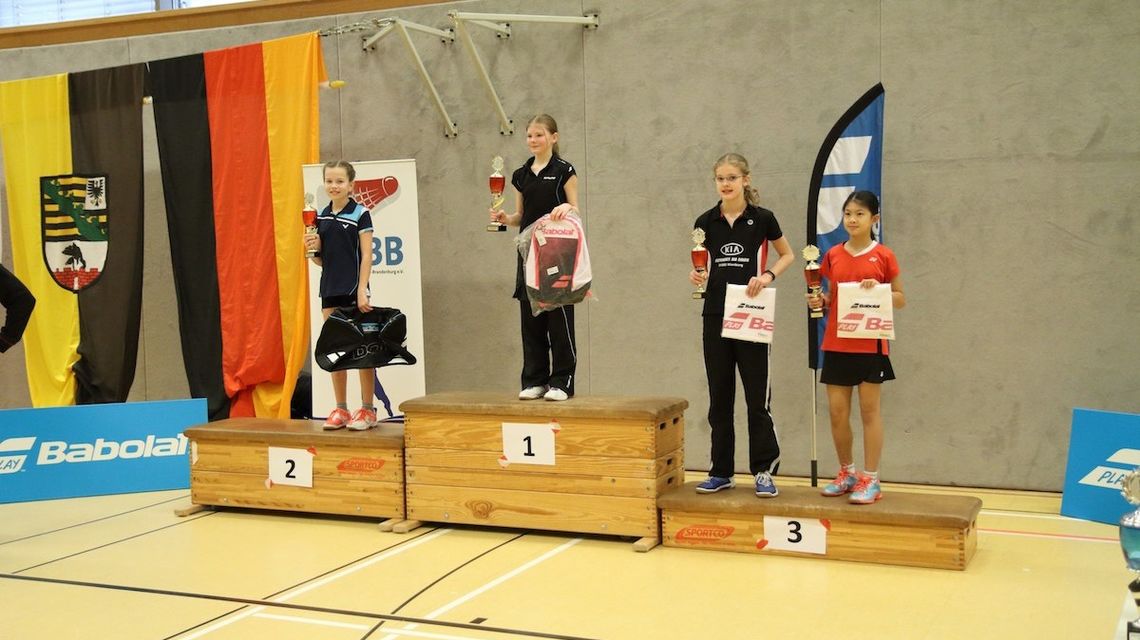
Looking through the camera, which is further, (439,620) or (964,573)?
(964,573)

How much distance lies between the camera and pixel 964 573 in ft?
12.1

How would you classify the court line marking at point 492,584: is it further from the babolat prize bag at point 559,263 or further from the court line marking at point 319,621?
the babolat prize bag at point 559,263

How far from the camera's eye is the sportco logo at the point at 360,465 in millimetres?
4750

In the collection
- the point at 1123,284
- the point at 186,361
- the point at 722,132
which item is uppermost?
the point at 722,132

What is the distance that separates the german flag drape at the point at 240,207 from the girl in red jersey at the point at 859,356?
12.2 feet

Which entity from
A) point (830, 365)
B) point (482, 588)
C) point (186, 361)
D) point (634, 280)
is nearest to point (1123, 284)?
point (830, 365)

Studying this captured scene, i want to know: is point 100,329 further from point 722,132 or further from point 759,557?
point 759,557

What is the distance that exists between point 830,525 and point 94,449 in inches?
172

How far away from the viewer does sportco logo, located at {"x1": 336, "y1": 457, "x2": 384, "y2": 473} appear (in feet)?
15.6

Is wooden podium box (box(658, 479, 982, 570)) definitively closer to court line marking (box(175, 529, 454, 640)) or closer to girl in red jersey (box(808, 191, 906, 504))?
girl in red jersey (box(808, 191, 906, 504))

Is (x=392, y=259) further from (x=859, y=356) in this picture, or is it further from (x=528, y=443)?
(x=859, y=356)

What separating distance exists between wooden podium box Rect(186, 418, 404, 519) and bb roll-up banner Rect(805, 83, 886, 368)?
234 cm

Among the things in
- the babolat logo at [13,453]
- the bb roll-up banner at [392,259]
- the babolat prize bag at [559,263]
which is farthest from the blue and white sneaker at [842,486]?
the babolat logo at [13,453]

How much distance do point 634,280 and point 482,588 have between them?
2913 millimetres
